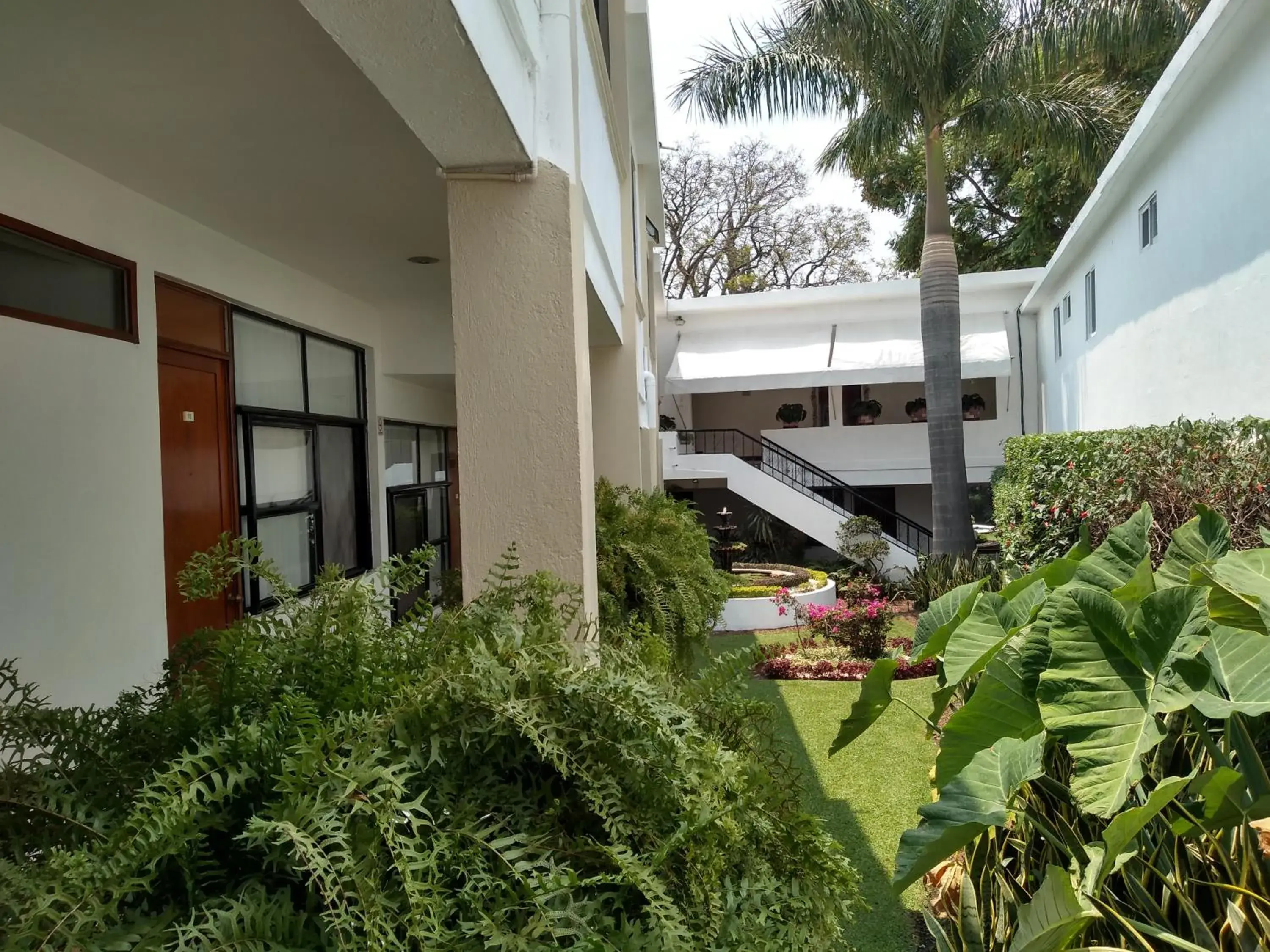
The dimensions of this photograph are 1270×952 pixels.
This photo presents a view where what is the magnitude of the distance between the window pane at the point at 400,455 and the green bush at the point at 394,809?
598 cm

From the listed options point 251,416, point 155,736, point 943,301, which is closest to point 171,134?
point 251,416

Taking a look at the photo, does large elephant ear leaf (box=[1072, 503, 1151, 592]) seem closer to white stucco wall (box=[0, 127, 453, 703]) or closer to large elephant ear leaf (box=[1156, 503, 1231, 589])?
large elephant ear leaf (box=[1156, 503, 1231, 589])

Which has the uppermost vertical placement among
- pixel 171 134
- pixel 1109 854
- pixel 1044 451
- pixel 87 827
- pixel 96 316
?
pixel 171 134

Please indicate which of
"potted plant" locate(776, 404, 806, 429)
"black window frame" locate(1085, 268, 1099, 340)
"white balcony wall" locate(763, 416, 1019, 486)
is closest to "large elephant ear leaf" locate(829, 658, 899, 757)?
"black window frame" locate(1085, 268, 1099, 340)

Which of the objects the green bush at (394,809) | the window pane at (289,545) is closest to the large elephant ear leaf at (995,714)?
the green bush at (394,809)

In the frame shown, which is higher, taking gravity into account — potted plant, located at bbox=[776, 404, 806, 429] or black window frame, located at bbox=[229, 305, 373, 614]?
potted plant, located at bbox=[776, 404, 806, 429]

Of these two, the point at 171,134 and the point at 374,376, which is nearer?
the point at 171,134

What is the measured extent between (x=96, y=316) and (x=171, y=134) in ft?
3.42

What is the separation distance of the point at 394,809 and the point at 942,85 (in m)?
10.8

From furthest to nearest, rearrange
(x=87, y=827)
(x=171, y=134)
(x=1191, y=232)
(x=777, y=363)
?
(x=777, y=363), (x=1191, y=232), (x=171, y=134), (x=87, y=827)

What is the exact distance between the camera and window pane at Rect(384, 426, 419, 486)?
24.2 ft

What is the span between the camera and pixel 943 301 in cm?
1032

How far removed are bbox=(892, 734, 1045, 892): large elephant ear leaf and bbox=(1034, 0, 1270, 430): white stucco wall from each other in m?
5.21

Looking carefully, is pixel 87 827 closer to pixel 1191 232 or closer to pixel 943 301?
pixel 1191 232
